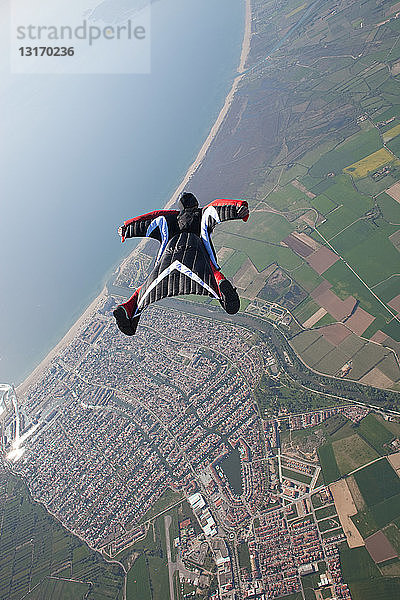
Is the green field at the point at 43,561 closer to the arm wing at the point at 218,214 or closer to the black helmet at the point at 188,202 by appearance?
the arm wing at the point at 218,214

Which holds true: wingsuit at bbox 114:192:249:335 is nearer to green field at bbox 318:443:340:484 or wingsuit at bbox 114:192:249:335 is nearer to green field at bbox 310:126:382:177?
green field at bbox 318:443:340:484

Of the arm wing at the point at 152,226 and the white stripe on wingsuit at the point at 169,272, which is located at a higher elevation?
the arm wing at the point at 152,226

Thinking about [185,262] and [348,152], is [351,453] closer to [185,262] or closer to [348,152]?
[185,262]

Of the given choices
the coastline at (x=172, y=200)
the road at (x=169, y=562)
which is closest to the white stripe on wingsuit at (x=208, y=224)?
the road at (x=169, y=562)

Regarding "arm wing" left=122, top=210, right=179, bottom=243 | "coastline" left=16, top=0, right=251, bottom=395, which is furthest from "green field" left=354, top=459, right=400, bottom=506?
"coastline" left=16, top=0, right=251, bottom=395

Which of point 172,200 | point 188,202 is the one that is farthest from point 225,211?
point 172,200

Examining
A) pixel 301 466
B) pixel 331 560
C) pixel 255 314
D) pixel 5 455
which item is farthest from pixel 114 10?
pixel 331 560

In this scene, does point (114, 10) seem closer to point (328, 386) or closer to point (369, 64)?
point (369, 64)
